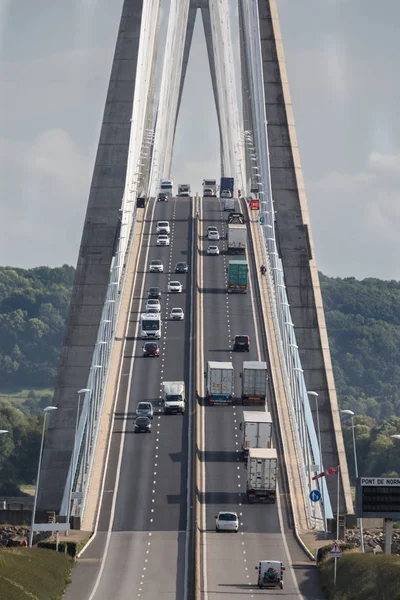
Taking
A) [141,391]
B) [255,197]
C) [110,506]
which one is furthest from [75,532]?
[255,197]

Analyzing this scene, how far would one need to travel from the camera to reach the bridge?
88.6 metres

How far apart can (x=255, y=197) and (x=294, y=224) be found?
→ 6147cm

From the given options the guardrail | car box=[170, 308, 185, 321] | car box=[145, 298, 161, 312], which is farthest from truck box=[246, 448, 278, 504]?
car box=[170, 308, 185, 321]

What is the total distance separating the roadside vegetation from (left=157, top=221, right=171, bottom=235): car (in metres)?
100

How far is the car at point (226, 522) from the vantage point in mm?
92562

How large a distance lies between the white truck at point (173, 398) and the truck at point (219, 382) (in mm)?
2243

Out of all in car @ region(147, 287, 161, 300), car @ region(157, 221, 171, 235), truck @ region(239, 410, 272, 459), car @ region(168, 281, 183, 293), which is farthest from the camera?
car @ region(157, 221, 171, 235)

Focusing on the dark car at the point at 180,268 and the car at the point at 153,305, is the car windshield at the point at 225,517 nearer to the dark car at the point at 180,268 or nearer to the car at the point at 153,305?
the car at the point at 153,305

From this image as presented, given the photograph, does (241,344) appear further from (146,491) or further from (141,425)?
(146,491)

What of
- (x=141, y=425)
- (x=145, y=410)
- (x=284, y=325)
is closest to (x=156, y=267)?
(x=284, y=325)

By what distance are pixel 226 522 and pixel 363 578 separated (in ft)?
71.0

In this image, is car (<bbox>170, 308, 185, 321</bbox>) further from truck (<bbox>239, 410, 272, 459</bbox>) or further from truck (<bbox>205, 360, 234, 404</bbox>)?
truck (<bbox>239, 410, 272, 459</bbox>)

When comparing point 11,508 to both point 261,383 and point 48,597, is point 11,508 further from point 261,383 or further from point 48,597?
point 48,597

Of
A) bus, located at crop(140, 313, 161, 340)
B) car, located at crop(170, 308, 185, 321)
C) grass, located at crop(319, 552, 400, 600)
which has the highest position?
car, located at crop(170, 308, 185, 321)
